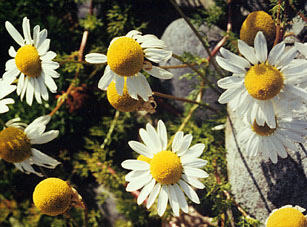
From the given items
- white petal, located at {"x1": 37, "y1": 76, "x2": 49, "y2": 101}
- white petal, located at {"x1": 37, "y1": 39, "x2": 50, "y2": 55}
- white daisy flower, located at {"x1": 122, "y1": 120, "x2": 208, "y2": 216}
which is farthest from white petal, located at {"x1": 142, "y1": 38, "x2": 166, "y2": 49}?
white petal, located at {"x1": 37, "y1": 76, "x2": 49, "y2": 101}

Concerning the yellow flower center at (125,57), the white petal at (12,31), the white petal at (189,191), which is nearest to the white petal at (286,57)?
the yellow flower center at (125,57)

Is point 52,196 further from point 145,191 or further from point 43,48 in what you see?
point 43,48

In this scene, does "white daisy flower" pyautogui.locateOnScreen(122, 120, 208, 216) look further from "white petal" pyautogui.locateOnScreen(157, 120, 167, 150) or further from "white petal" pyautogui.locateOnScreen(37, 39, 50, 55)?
"white petal" pyautogui.locateOnScreen(37, 39, 50, 55)

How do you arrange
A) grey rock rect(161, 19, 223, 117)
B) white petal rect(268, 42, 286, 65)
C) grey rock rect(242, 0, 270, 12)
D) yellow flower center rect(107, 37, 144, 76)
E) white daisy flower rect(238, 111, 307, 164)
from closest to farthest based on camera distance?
white petal rect(268, 42, 286, 65)
yellow flower center rect(107, 37, 144, 76)
white daisy flower rect(238, 111, 307, 164)
grey rock rect(242, 0, 270, 12)
grey rock rect(161, 19, 223, 117)

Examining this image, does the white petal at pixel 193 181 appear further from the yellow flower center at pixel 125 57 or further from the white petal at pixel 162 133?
the yellow flower center at pixel 125 57

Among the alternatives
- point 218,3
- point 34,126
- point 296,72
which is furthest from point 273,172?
→ point 34,126

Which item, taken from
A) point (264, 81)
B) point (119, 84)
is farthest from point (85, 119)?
point (264, 81)

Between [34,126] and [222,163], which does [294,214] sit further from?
[34,126]
